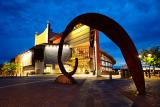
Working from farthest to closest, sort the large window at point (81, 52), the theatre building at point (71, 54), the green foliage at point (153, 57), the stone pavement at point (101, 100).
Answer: the large window at point (81, 52)
the theatre building at point (71, 54)
the green foliage at point (153, 57)
the stone pavement at point (101, 100)

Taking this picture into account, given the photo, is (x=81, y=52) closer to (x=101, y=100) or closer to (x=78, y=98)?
(x=78, y=98)

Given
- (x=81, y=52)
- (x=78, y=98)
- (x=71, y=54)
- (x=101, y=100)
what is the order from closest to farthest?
(x=101, y=100) < (x=78, y=98) < (x=81, y=52) < (x=71, y=54)

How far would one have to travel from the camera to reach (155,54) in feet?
137

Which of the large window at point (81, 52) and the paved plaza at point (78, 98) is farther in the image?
the large window at point (81, 52)

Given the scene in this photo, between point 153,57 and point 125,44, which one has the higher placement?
point 153,57

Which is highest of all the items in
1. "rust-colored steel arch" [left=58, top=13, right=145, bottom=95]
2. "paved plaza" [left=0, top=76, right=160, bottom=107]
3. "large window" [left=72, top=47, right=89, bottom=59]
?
"large window" [left=72, top=47, right=89, bottom=59]

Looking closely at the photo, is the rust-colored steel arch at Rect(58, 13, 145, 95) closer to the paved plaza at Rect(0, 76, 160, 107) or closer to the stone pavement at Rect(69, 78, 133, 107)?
the paved plaza at Rect(0, 76, 160, 107)

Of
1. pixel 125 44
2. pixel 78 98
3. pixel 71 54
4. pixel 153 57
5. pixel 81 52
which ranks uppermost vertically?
pixel 81 52

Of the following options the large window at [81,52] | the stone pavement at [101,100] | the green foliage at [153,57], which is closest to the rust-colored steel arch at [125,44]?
the stone pavement at [101,100]

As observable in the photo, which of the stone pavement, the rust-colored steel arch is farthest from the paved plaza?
the rust-colored steel arch

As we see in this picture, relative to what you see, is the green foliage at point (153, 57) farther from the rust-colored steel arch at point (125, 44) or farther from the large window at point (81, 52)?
the rust-colored steel arch at point (125, 44)

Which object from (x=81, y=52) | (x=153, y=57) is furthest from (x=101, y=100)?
(x=81, y=52)

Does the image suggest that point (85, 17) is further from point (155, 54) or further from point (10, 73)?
point (10, 73)

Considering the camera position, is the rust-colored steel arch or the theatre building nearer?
the rust-colored steel arch
